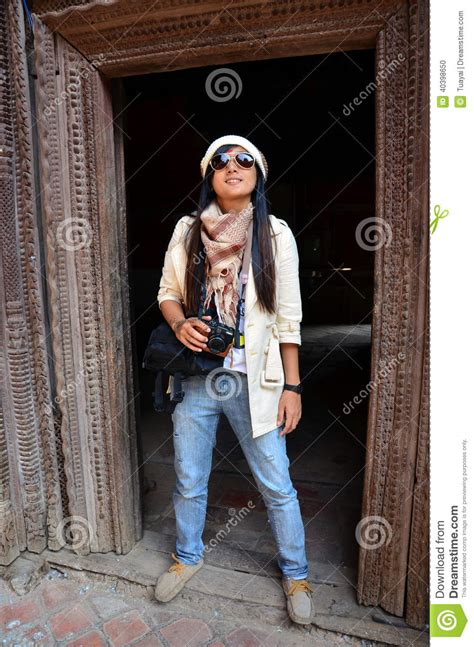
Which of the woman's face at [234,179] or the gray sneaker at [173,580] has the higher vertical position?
the woman's face at [234,179]

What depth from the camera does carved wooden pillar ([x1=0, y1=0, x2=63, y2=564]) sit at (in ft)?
7.45

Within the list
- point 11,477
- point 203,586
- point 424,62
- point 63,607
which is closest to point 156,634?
point 203,586

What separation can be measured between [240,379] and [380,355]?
610 mm

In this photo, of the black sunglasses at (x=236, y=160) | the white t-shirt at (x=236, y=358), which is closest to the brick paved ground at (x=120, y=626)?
the white t-shirt at (x=236, y=358)

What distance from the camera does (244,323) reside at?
2.03 m

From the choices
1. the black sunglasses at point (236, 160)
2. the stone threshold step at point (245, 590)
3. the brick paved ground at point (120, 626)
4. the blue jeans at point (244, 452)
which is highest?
the black sunglasses at point (236, 160)

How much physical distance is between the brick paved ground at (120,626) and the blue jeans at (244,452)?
29 cm

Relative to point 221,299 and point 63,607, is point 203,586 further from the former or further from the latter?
point 221,299

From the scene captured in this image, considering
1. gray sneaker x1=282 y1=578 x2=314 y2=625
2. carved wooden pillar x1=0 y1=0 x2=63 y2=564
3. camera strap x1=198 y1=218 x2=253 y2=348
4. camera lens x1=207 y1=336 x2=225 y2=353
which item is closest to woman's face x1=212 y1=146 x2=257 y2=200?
camera strap x1=198 y1=218 x2=253 y2=348

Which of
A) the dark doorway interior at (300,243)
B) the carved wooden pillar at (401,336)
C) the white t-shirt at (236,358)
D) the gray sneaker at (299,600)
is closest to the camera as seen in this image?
the carved wooden pillar at (401,336)

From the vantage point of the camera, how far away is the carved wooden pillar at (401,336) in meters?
1.83

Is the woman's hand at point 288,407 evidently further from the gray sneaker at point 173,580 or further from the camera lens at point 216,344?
the gray sneaker at point 173,580

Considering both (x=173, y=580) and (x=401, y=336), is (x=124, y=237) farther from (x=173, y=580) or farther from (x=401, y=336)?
(x=173, y=580)
